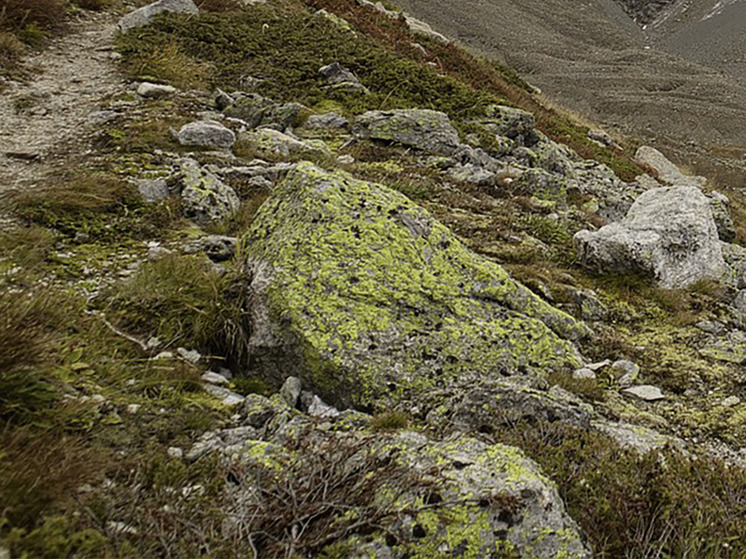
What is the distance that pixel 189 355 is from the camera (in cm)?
472

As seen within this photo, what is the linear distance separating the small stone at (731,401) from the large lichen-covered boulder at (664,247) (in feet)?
10.2

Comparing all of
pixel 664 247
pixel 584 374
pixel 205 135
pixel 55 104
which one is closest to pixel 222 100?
pixel 205 135

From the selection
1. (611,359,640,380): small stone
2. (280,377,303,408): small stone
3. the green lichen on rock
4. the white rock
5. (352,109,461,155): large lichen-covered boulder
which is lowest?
(352,109,461,155): large lichen-covered boulder

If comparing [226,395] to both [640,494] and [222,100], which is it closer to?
[640,494]

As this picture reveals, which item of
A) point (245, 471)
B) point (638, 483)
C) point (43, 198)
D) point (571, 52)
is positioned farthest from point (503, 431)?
point (571, 52)

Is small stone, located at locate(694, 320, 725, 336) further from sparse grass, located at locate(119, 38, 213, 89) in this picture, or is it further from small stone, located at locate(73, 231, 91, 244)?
sparse grass, located at locate(119, 38, 213, 89)

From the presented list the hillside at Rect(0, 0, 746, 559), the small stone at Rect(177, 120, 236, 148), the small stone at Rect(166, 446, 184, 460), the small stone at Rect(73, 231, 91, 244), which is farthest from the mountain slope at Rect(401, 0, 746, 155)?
the small stone at Rect(166, 446, 184, 460)

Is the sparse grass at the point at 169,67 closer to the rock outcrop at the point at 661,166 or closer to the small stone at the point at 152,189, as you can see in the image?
the small stone at the point at 152,189

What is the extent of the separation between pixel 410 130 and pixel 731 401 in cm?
917

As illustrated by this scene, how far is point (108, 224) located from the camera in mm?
6715

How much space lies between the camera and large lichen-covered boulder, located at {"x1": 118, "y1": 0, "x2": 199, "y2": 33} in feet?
52.1

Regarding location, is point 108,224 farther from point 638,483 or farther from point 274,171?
point 638,483

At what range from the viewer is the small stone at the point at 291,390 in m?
4.53

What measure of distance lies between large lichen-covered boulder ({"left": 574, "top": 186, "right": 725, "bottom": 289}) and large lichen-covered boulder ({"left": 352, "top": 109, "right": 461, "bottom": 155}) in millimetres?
4854
